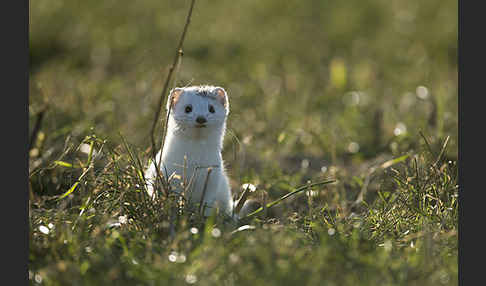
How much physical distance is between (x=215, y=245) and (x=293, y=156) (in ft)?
8.03

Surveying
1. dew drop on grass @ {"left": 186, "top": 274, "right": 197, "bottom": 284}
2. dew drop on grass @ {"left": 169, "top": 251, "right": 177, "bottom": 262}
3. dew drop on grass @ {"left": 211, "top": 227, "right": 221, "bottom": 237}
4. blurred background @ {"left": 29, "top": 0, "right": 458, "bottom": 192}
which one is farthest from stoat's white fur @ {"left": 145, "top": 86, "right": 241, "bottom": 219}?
dew drop on grass @ {"left": 186, "top": 274, "right": 197, "bottom": 284}

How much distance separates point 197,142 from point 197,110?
0.70 feet

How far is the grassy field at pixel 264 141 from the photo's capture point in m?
2.69

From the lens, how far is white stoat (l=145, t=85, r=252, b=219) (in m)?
3.56

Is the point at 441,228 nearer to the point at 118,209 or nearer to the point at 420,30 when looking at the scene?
the point at 118,209

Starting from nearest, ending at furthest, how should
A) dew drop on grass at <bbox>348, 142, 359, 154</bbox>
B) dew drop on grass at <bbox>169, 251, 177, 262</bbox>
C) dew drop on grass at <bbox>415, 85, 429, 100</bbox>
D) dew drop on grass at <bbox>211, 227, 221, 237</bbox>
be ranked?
dew drop on grass at <bbox>169, 251, 177, 262</bbox>
dew drop on grass at <bbox>211, 227, 221, 237</bbox>
dew drop on grass at <bbox>348, 142, 359, 154</bbox>
dew drop on grass at <bbox>415, 85, 429, 100</bbox>

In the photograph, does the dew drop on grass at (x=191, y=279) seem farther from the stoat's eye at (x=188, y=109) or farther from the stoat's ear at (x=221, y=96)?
the stoat's ear at (x=221, y=96)

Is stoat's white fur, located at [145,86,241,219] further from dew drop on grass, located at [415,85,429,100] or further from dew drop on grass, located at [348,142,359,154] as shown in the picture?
dew drop on grass, located at [415,85,429,100]

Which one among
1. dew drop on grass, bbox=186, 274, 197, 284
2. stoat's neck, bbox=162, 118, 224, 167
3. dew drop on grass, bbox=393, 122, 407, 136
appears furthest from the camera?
dew drop on grass, bbox=393, 122, 407, 136

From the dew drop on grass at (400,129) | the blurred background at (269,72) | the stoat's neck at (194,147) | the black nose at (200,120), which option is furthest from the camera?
the blurred background at (269,72)

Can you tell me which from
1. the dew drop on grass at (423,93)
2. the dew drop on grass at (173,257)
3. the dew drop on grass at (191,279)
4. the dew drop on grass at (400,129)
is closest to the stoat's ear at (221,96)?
the dew drop on grass at (173,257)

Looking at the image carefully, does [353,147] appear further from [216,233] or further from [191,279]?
[191,279]

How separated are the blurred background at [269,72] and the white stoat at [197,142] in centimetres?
14

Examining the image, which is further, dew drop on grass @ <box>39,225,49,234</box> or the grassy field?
dew drop on grass @ <box>39,225,49,234</box>
